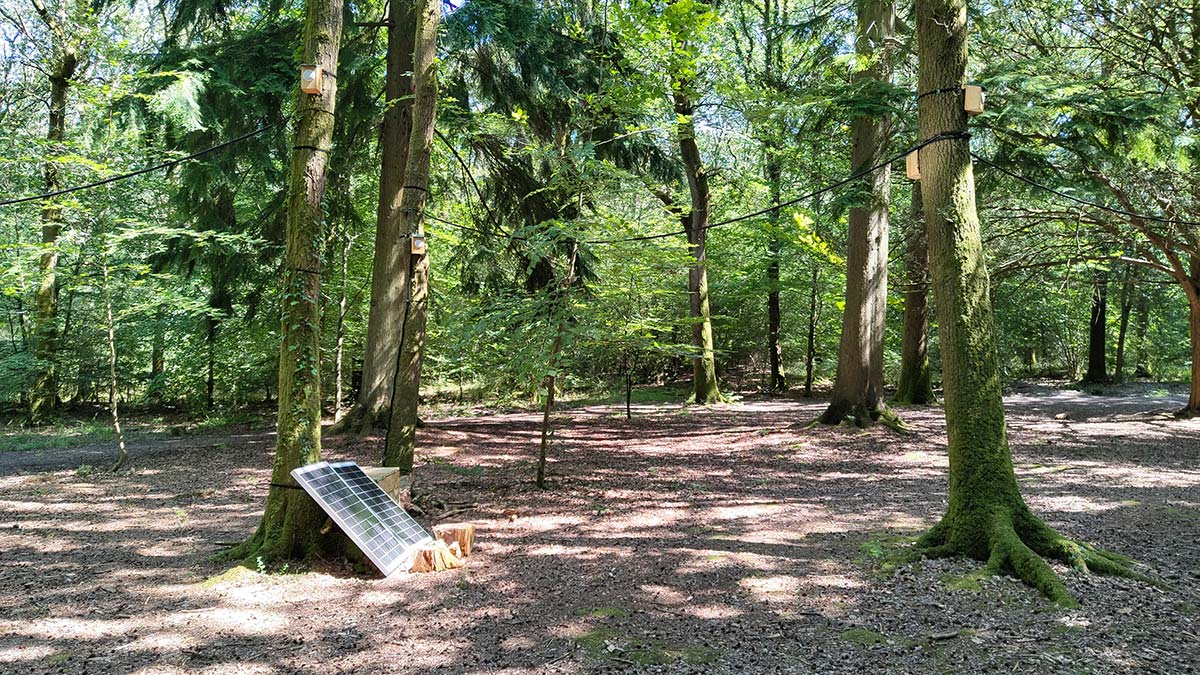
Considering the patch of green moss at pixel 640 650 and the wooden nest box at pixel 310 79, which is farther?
the wooden nest box at pixel 310 79

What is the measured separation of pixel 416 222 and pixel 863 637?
17.5ft

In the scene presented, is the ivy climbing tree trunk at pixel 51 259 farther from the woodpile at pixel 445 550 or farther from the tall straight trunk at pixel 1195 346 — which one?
the tall straight trunk at pixel 1195 346

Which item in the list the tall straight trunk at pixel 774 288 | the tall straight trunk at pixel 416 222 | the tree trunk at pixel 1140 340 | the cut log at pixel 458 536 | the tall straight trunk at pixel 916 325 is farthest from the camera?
the tree trunk at pixel 1140 340

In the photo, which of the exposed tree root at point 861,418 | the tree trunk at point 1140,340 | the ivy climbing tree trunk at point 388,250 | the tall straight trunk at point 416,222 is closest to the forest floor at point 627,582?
the tall straight trunk at point 416,222

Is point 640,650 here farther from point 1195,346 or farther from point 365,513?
point 1195,346

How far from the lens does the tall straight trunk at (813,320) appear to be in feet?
62.1

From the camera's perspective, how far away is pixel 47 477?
8836 millimetres

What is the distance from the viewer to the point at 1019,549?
422 centimetres

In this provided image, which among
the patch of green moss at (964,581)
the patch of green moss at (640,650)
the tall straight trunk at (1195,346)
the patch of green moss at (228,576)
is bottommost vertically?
the patch of green moss at (228,576)

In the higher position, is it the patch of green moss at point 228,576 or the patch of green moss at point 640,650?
the patch of green moss at point 640,650

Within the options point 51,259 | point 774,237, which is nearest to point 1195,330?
point 774,237

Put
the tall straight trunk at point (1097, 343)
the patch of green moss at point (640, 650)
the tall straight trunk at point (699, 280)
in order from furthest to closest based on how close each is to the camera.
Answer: the tall straight trunk at point (1097, 343) < the tall straight trunk at point (699, 280) < the patch of green moss at point (640, 650)

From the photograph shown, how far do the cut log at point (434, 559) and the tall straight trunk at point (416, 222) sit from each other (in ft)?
7.63

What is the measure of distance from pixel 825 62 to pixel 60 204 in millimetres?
10431
